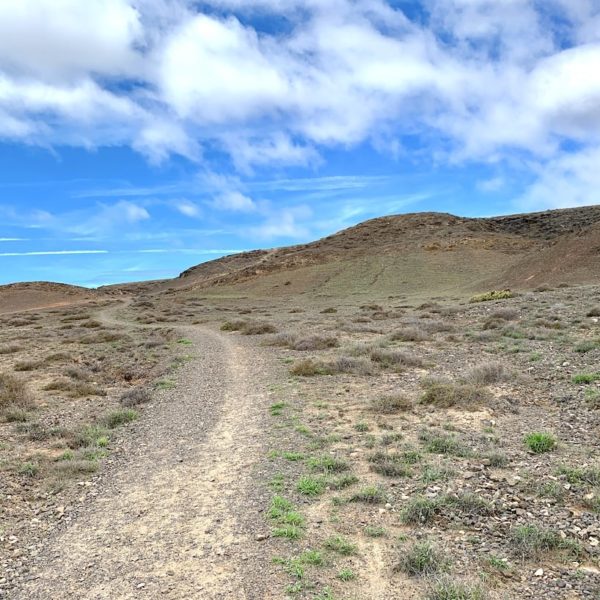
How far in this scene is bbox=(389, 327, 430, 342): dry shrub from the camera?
20.5 m

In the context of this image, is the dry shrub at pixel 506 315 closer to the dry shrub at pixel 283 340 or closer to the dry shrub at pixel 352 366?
the dry shrub at pixel 283 340

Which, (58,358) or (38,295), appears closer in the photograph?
(58,358)

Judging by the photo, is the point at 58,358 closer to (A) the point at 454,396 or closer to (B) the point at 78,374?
(B) the point at 78,374

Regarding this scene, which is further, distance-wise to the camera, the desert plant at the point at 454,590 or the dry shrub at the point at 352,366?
the dry shrub at the point at 352,366

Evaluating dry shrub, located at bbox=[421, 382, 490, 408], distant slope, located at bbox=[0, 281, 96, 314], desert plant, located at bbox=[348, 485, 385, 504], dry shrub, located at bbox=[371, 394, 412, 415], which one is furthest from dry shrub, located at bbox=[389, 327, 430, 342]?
distant slope, located at bbox=[0, 281, 96, 314]

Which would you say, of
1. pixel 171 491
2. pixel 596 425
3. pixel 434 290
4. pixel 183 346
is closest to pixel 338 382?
pixel 596 425

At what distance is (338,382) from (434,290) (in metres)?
47.5

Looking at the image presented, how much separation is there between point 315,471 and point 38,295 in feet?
276

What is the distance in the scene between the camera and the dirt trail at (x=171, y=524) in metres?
4.86

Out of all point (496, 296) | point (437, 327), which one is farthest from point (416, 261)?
point (437, 327)

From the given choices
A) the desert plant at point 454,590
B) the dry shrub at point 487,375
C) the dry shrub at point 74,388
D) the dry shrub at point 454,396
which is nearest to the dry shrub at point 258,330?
the dry shrub at point 74,388

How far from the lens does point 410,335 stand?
2073 cm

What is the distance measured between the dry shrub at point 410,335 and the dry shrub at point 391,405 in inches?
382

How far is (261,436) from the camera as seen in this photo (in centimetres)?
940
